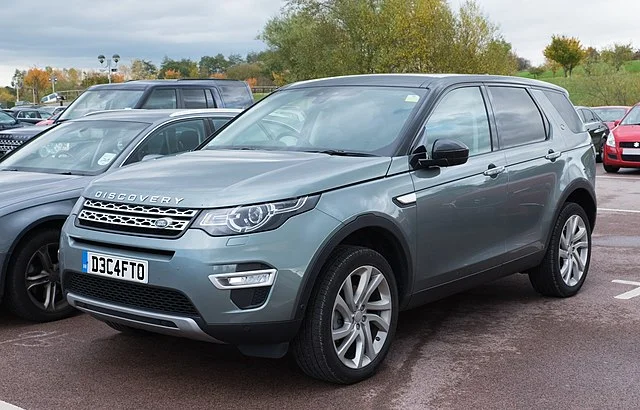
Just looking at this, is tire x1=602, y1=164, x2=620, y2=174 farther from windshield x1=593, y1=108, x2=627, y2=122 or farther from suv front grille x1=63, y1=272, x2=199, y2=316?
suv front grille x1=63, y1=272, x2=199, y2=316

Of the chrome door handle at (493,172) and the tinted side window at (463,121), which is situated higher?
the tinted side window at (463,121)

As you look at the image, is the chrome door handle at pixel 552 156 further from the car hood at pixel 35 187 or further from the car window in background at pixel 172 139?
the car hood at pixel 35 187

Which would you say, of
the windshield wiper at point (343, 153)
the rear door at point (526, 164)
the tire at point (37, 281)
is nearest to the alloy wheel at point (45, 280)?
the tire at point (37, 281)

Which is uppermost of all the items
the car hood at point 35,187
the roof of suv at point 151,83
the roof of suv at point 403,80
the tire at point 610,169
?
the roof of suv at point 403,80

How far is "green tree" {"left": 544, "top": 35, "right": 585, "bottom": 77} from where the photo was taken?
8675 centimetres

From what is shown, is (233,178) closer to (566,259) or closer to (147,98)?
(566,259)

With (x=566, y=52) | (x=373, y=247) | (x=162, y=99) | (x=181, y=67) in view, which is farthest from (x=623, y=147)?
(x=181, y=67)

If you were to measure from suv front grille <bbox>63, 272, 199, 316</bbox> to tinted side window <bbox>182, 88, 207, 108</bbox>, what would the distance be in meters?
9.41

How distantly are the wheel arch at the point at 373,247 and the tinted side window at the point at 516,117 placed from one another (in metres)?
1.49

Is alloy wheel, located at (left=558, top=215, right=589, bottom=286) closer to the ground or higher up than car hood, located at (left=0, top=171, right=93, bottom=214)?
closer to the ground

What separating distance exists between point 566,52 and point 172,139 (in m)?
84.8

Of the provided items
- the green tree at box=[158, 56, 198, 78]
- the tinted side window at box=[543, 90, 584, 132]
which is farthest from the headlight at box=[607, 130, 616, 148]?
the green tree at box=[158, 56, 198, 78]

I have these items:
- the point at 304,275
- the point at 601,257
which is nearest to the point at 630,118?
the point at 601,257

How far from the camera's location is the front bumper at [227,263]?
4172 mm
